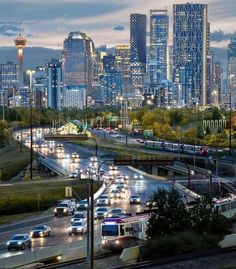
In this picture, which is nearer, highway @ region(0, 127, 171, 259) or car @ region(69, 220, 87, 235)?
highway @ region(0, 127, 171, 259)

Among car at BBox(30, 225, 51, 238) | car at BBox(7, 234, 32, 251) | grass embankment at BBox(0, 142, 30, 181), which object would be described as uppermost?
car at BBox(7, 234, 32, 251)

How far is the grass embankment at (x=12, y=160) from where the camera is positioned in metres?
81.6

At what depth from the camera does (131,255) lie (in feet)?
112

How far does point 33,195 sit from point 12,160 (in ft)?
118

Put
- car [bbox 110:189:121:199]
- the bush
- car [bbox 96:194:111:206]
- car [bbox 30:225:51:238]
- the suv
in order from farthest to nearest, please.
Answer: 1. car [bbox 110:189:121:199]
2. car [bbox 96:194:111:206]
3. the suv
4. car [bbox 30:225:51:238]
5. the bush

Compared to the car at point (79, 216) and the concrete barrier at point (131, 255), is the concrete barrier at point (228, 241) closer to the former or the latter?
the concrete barrier at point (131, 255)

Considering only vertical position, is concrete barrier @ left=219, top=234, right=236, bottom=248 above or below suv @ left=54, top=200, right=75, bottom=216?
above

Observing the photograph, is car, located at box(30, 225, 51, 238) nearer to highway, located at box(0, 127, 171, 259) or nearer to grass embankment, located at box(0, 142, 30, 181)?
highway, located at box(0, 127, 171, 259)

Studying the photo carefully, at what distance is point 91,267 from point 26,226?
56.1ft

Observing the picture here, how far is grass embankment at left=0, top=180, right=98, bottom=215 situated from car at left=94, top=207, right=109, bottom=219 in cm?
705

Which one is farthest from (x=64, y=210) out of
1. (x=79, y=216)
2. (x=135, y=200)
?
(x=135, y=200)

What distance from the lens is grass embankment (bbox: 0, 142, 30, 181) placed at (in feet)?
268

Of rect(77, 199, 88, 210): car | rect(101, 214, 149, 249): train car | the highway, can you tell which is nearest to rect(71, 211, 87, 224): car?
the highway

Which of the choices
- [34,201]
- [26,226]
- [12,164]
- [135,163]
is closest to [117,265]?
[26,226]
